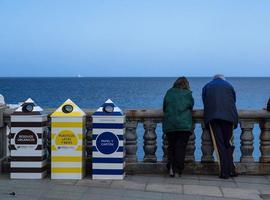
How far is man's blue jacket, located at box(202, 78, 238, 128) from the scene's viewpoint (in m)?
10.2

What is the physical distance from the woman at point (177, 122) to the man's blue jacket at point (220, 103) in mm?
315

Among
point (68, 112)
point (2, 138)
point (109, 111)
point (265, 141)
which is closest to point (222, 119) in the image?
point (265, 141)

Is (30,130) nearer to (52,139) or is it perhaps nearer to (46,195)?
(52,139)

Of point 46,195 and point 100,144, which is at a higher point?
point 100,144

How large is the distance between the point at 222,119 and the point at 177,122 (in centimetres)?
78

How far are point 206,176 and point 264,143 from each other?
3.97ft

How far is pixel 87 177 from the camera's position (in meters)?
10.2

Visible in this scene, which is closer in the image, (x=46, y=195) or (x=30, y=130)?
(x=46, y=195)

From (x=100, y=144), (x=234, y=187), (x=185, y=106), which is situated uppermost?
(x=185, y=106)

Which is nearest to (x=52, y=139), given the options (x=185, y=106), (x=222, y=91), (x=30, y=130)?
(x=30, y=130)

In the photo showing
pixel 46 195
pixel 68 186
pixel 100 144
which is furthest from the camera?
pixel 100 144

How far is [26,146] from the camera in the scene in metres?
9.96

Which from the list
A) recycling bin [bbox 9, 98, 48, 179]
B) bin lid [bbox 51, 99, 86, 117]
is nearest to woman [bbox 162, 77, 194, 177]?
bin lid [bbox 51, 99, 86, 117]

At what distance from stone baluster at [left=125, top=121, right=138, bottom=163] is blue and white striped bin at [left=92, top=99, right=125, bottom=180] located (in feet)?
2.19
